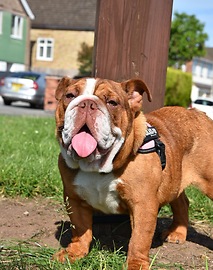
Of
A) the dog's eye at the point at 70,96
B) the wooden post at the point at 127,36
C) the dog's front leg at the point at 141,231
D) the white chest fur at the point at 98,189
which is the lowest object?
the dog's front leg at the point at 141,231

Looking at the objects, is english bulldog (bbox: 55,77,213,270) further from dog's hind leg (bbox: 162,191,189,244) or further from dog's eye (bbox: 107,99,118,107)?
dog's hind leg (bbox: 162,191,189,244)

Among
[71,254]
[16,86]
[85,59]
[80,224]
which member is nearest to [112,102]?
[80,224]

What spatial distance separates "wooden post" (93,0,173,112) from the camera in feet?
14.7

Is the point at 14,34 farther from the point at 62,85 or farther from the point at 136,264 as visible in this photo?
the point at 136,264

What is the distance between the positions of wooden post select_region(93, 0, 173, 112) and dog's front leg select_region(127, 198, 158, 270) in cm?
153

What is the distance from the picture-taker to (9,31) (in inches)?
1558

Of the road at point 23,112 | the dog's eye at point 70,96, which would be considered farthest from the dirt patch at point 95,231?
the road at point 23,112

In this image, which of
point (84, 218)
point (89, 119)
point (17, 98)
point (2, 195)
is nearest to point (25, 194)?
point (2, 195)

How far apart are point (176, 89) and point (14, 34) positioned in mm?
14761

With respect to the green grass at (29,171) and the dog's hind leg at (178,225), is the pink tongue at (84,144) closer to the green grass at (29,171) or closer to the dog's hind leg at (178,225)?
the dog's hind leg at (178,225)

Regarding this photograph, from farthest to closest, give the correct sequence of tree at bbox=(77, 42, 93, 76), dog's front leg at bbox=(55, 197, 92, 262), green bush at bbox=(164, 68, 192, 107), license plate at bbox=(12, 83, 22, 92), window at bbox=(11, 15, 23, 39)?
tree at bbox=(77, 42, 93, 76)
window at bbox=(11, 15, 23, 39)
green bush at bbox=(164, 68, 192, 107)
license plate at bbox=(12, 83, 22, 92)
dog's front leg at bbox=(55, 197, 92, 262)

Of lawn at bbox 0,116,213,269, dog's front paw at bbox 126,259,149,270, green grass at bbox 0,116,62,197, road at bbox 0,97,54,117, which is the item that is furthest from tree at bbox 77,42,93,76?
dog's front paw at bbox 126,259,149,270

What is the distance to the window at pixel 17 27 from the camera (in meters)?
40.5

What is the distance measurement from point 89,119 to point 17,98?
66.3ft
